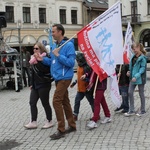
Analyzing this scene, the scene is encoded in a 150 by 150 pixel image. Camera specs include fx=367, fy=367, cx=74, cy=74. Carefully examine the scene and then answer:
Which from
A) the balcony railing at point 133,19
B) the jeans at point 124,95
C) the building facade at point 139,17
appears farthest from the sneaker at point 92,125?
the balcony railing at point 133,19

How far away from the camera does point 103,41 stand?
6.69m

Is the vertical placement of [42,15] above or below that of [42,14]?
below

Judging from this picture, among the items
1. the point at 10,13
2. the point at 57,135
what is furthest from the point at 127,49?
the point at 10,13

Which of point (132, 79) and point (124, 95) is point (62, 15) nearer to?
point (124, 95)

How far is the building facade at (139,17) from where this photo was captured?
45031mm

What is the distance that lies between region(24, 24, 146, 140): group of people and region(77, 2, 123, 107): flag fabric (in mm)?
307

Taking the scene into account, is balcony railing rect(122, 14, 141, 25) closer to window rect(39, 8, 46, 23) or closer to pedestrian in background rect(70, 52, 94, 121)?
window rect(39, 8, 46, 23)

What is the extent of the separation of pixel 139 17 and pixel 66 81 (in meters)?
40.7

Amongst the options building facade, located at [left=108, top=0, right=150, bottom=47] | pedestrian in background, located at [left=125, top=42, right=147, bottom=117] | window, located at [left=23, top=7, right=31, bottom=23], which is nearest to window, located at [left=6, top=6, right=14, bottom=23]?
window, located at [left=23, top=7, right=31, bottom=23]

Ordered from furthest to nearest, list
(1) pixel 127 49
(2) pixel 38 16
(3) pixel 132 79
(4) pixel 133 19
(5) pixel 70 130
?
1. (4) pixel 133 19
2. (2) pixel 38 16
3. (1) pixel 127 49
4. (3) pixel 132 79
5. (5) pixel 70 130

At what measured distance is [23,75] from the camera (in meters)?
15.2

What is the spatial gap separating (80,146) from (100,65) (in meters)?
1.67

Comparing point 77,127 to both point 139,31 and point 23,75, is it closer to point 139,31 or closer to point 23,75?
point 23,75

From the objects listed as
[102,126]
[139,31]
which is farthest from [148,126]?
[139,31]
